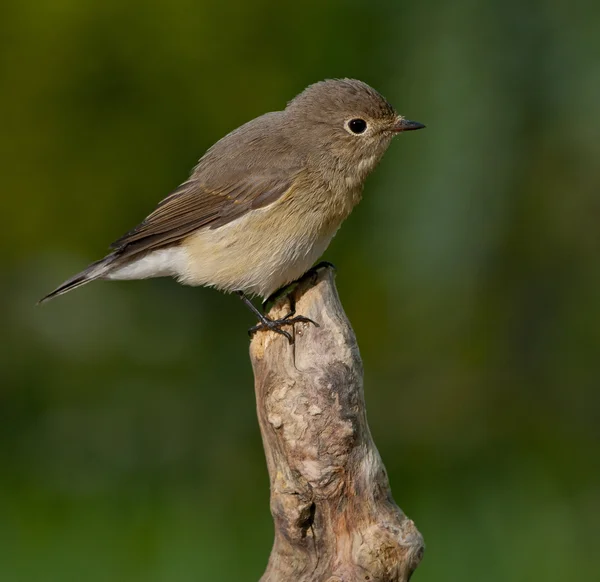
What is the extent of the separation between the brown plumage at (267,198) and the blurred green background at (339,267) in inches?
50.6

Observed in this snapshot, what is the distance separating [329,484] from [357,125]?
1992 mm

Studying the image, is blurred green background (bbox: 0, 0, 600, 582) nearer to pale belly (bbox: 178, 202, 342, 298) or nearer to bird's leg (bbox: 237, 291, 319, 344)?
pale belly (bbox: 178, 202, 342, 298)

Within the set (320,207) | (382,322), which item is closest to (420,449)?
(382,322)

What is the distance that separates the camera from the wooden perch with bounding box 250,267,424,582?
396 centimetres

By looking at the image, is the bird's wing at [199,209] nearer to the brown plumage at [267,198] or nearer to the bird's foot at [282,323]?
the brown plumage at [267,198]

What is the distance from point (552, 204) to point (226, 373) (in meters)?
2.31

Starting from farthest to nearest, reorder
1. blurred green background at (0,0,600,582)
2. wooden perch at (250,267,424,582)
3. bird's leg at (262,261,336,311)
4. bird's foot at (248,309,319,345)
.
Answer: blurred green background at (0,0,600,582) → bird's leg at (262,261,336,311) → bird's foot at (248,309,319,345) → wooden perch at (250,267,424,582)

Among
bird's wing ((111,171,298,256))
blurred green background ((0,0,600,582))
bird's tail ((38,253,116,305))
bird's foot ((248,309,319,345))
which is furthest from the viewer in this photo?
Result: blurred green background ((0,0,600,582))

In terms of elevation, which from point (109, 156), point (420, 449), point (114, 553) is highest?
point (109, 156)

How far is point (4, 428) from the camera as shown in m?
6.71

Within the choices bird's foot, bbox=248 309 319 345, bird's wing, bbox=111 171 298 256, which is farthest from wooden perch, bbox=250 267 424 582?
bird's wing, bbox=111 171 298 256

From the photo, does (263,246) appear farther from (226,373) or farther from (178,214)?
(226,373)

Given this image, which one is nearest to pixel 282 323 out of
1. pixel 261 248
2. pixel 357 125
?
pixel 261 248

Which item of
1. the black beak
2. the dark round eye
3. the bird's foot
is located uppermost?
the black beak
